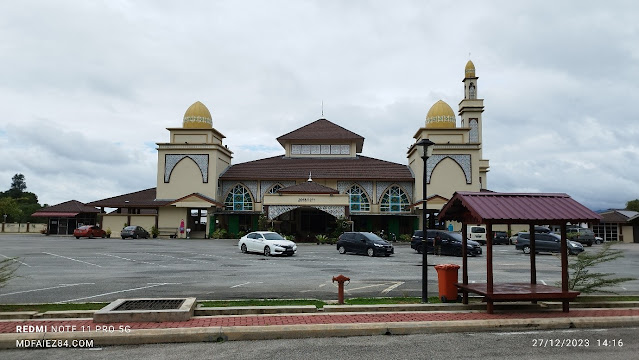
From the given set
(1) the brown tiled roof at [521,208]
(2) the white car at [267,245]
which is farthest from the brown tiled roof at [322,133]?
(1) the brown tiled roof at [521,208]

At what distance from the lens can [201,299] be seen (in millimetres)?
10836

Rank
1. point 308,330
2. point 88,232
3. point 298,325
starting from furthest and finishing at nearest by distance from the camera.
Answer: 1. point 88,232
2. point 298,325
3. point 308,330

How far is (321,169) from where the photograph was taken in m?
45.1

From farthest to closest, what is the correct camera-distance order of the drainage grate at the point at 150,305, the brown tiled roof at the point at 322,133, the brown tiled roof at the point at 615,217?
1. the brown tiled roof at the point at 322,133
2. the brown tiled roof at the point at 615,217
3. the drainage grate at the point at 150,305

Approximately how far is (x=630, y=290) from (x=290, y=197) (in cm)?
2690

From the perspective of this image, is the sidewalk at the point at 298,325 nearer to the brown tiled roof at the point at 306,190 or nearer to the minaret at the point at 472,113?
the brown tiled roof at the point at 306,190

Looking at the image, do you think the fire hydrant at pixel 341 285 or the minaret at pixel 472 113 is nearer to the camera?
the fire hydrant at pixel 341 285

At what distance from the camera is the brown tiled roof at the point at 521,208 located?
9.36 metres

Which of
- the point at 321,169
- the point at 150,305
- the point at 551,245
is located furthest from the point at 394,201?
the point at 150,305

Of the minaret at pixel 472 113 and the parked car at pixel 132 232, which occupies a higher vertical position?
the minaret at pixel 472 113

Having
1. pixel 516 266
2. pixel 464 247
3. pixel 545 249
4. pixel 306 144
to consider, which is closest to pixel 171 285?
pixel 464 247

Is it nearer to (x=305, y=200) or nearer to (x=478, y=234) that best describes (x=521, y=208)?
(x=305, y=200)

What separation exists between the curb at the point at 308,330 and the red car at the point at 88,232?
36667mm

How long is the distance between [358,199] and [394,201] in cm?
341
